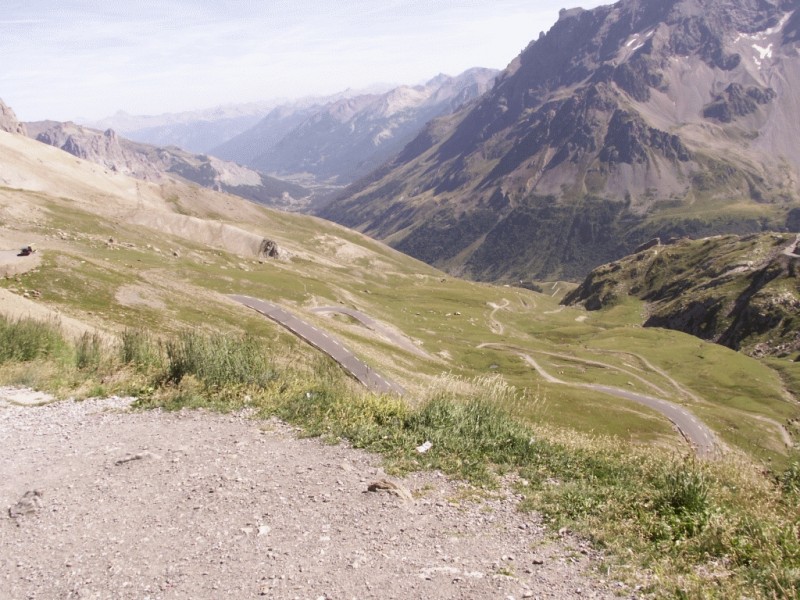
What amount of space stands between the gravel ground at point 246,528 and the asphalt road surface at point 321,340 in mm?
43182

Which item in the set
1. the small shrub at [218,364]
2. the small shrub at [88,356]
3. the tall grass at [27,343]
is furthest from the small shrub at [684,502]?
the tall grass at [27,343]

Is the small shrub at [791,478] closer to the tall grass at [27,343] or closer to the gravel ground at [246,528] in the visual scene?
the gravel ground at [246,528]

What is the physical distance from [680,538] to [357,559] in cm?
675

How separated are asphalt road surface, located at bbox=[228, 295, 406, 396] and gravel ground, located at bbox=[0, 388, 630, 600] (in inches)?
1700

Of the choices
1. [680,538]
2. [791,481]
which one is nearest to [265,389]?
[680,538]

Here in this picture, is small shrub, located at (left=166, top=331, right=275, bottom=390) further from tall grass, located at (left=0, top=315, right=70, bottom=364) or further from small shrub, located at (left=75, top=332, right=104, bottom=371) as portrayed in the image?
tall grass, located at (left=0, top=315, right=70, bottom=364)

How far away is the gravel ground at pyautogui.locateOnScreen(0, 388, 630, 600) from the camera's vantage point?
9203 millimetres

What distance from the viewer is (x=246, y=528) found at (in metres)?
10.8

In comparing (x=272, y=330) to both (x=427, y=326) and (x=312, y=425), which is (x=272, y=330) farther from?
(x=427, y=326)

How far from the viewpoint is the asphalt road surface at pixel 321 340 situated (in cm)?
6069

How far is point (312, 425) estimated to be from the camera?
52.0 feet

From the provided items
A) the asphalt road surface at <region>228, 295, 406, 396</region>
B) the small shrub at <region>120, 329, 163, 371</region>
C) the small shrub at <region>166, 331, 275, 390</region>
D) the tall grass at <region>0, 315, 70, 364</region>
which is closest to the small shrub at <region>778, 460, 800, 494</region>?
the small shrub at <region>166, 331, 275, 390</region>

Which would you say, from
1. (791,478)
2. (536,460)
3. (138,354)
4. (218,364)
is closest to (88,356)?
(138,354)

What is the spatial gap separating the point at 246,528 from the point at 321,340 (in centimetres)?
6276
